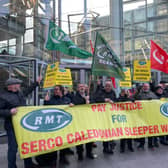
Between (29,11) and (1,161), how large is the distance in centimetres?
767

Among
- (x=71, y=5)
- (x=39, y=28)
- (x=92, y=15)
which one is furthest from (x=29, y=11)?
(x=92, y=15)

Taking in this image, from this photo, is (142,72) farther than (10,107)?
Yes

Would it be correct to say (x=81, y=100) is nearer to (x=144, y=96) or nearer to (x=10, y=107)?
(x=10, y=107)

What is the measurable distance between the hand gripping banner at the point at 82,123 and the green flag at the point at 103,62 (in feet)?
2.15

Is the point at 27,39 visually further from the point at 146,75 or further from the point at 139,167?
the point at 139,167

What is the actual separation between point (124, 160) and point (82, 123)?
1.30 m

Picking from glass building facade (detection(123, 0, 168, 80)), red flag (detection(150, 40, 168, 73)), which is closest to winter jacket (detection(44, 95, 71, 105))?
red flag (detection(150, 40, 168, 73))

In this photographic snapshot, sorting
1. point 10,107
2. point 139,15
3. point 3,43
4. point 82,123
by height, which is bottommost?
point 82,123

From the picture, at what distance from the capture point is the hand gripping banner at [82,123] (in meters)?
4.05

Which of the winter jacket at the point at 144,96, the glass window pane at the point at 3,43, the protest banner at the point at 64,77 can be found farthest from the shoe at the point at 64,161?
the glass window pane at the point at 3,43

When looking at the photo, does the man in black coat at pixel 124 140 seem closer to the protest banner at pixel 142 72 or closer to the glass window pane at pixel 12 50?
the protest banner at pixel 142 72

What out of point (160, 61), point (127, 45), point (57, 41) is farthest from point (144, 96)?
point (127, 45)

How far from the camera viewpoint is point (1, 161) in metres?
5.01

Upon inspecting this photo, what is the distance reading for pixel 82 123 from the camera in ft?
14.9
